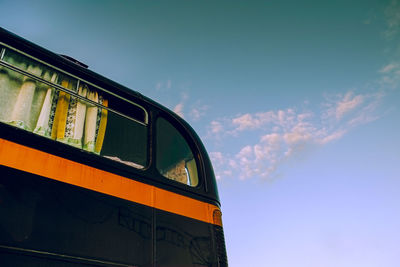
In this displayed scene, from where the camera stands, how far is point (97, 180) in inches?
89.5

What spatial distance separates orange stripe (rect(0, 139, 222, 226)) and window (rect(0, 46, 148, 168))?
257 millimetres

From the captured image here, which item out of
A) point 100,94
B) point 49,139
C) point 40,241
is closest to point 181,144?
point 100,94

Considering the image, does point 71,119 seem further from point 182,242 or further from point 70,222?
point 182,242

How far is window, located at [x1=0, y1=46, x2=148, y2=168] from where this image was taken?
7.41 feet

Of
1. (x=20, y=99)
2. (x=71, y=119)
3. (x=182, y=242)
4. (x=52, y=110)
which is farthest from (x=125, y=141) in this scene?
(x=182, y=242)

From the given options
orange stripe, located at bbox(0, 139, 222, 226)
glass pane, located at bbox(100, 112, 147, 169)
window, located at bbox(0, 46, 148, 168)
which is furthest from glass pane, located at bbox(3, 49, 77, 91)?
orange stripe, located at bbox(0, 139, 222, 226)

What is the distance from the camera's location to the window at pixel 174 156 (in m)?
2.87

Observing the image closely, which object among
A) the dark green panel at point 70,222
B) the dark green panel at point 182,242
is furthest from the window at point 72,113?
the dark green panel at point 182,242

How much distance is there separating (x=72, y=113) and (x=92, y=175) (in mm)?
605

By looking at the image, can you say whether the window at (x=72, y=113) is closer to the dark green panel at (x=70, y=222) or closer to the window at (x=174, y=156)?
the window at (x=174, y=156)

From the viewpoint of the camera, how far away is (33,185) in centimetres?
196

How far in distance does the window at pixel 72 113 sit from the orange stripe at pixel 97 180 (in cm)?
26

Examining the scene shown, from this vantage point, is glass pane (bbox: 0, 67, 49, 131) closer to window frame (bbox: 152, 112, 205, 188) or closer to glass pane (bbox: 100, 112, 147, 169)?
glass pane (bbox: 100, 112, 147, 169)

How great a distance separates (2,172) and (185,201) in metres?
1.46
